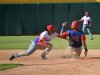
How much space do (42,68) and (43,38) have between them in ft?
9.81

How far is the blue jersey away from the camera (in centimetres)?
1559

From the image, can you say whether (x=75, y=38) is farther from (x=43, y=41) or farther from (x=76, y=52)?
(x=43, y=41)

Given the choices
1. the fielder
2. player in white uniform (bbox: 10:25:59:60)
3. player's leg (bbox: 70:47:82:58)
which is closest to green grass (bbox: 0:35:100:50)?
player's leg (bbox: 70:47:82:58)

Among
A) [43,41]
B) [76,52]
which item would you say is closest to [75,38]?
[76,52]

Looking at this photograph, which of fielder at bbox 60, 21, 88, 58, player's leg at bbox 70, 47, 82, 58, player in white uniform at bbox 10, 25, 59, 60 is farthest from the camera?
player's leg at bbox 70, 47, 82, 58

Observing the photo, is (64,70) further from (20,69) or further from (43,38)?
(43,38)

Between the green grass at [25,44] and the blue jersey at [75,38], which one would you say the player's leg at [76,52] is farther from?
the green grass at [25,44]

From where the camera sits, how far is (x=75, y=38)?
618 inches

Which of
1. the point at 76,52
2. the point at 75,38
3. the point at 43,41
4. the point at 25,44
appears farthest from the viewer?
the point at 25,44

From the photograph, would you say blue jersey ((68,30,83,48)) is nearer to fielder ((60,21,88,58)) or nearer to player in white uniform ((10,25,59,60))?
fielder ((60,21,88,58))

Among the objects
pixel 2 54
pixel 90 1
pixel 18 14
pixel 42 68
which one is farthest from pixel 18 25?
pixel 42 68

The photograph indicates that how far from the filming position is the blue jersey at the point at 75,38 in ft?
51.1

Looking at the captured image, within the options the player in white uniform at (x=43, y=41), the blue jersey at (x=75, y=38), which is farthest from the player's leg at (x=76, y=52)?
the player in white uniform at (x=43, y=41)

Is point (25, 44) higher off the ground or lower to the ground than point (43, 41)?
lower
